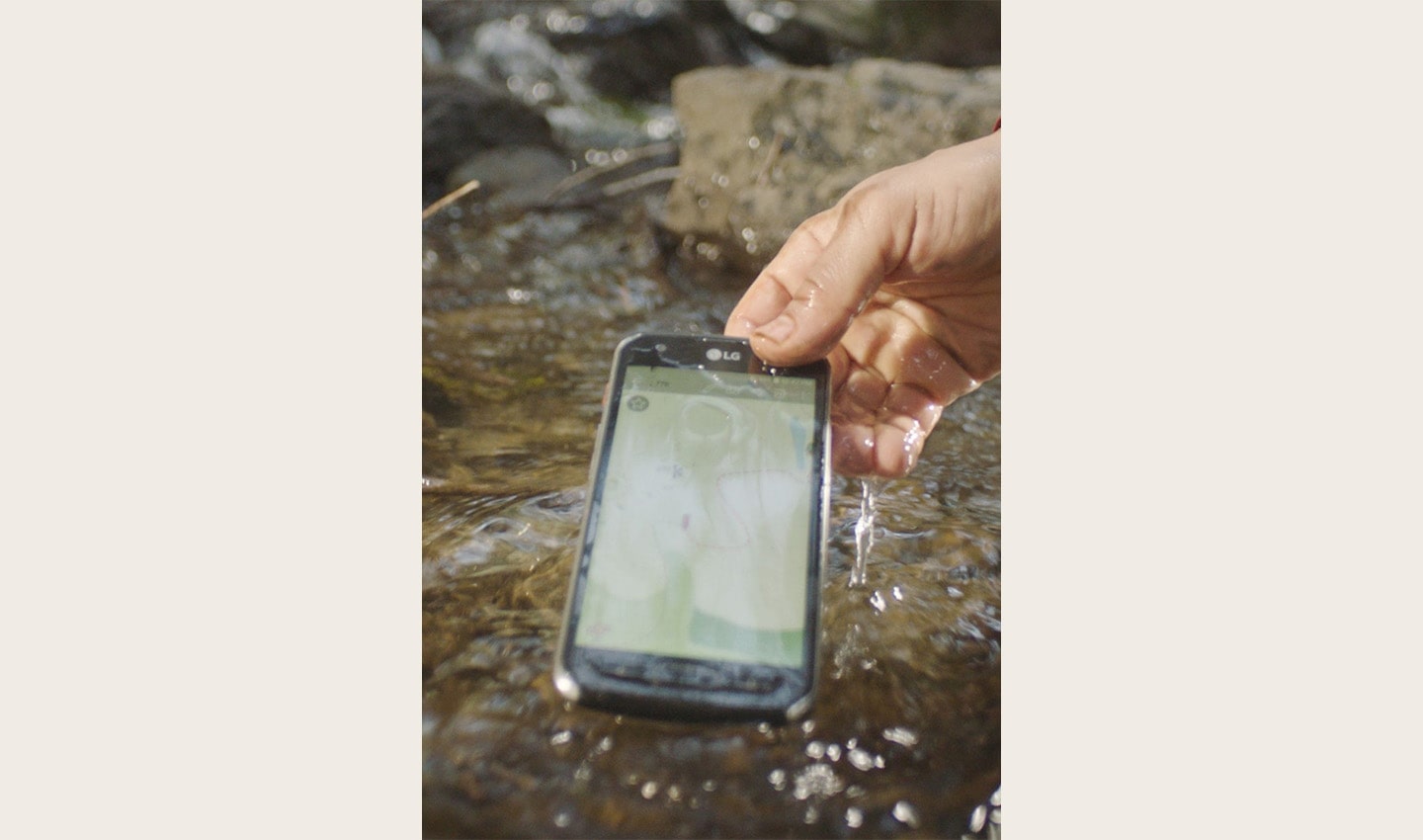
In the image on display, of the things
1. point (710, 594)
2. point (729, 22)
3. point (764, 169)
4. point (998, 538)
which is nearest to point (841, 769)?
point (710, 594)

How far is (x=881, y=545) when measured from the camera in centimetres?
86

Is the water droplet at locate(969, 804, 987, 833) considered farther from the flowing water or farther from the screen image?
the screen image

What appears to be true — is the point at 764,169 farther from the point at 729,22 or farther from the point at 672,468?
the point at 729,22

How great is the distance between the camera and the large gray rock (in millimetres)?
1760

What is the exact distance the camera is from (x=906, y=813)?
0.56 metres

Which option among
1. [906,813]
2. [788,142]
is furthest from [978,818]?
[788,142]

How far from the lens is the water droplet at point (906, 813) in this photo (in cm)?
56

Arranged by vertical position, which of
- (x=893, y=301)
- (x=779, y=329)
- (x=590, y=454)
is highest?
(x=779, y=329)

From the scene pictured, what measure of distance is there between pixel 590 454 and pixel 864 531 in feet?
1.16

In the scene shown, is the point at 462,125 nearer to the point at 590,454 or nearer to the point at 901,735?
the point at 590,454

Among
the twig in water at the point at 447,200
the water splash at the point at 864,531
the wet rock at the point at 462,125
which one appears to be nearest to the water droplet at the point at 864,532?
the water splash at the point at 864,531

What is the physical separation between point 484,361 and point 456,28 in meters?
2.03

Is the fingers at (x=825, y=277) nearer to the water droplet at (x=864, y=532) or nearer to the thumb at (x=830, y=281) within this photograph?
the thumb at (x=830, y=281)

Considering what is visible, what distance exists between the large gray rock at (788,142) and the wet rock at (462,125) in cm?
52
